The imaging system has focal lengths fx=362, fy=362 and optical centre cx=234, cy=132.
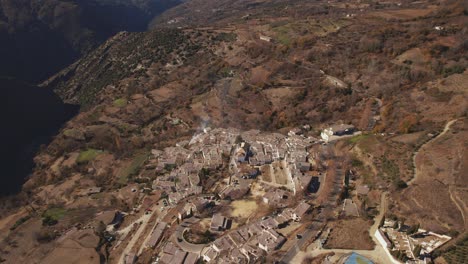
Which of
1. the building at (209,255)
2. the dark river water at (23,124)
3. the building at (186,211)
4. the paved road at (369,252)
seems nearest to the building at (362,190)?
the paved road at (369,252)

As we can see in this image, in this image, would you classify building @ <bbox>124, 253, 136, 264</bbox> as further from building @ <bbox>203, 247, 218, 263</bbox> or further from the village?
building @ <bbox>203, 247, 218, 263</bbox>

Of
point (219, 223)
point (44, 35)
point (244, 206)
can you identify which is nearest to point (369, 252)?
point (244, 206)

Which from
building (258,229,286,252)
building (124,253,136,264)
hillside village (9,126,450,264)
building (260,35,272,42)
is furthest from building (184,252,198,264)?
building (260,35,272,42)

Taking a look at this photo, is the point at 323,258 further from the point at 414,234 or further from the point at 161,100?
the point at 161,100

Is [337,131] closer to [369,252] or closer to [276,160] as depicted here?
[276,160]

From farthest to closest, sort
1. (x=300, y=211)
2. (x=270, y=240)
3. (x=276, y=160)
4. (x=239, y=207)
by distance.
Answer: (x=276, y=160)
(x=239, y=207)
(x=300, y=211)
(x=270, y=240)

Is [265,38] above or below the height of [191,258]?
above

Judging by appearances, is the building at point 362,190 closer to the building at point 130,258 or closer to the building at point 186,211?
the building at point 186,211
